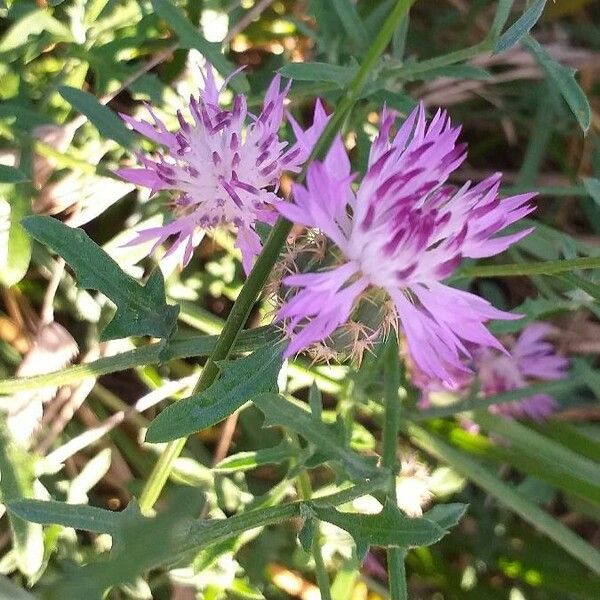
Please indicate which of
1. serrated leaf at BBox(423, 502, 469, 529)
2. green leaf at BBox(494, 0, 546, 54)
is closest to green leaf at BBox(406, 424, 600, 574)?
serrated leaf at BBox(423, 502, 469, 529)

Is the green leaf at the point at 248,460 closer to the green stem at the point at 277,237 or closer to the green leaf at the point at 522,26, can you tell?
the green stem at the point at 277,237

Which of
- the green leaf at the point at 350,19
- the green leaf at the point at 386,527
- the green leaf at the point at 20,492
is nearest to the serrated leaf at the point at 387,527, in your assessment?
the green leaf at the point at 386,527

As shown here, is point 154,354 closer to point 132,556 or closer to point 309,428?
point 309,428

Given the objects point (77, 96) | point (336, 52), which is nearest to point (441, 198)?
point (77, 96)

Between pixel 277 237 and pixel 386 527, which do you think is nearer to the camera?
pixel 277 237

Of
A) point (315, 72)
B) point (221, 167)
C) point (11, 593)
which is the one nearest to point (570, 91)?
point (315, 72)

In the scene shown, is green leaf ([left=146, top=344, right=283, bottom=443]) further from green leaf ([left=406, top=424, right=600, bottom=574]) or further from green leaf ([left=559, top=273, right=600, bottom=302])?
green leaf ([left=406, top=424, right=600, bottom=574])

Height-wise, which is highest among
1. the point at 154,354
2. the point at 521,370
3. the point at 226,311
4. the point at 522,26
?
the point at 522,26
